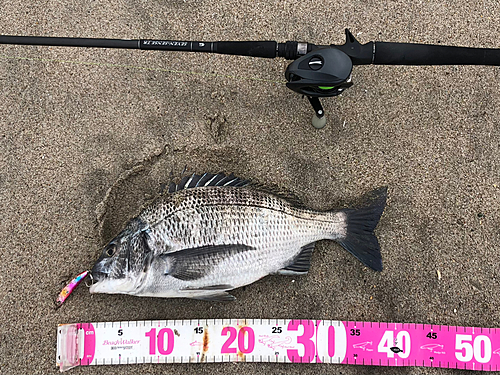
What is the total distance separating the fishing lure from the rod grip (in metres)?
2.21

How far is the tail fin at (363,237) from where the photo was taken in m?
2.24

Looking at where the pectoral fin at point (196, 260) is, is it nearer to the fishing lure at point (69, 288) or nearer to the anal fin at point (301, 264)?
the anal fin at point (301, 264)

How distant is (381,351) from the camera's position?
225 cm

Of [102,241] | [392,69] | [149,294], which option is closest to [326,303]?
[149,294]

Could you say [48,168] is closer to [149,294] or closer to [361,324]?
[149,294]

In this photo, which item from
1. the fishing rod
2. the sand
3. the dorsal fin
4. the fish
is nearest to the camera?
the fishing rod

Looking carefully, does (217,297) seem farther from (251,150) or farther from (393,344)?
(393,344)

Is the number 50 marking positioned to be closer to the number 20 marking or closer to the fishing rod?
the number 20 marking

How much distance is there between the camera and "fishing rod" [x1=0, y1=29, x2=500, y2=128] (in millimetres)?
1761

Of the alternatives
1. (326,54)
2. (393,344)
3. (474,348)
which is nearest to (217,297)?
(393,344)

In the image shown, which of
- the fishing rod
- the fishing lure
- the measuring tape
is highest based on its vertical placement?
the fishing rod

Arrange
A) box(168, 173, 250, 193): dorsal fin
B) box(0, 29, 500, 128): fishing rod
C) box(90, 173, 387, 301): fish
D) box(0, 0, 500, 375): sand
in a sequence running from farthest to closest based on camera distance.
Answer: box(0, 0, 500, 375): sand, box(168, 173, 250, 193): dorsal fin, box(90, 173, 387, 301): fish, box(0, 29, 500, 128): fishing rod

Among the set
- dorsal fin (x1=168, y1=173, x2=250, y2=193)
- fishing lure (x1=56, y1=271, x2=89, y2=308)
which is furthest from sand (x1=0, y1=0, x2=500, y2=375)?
dorsal fin (x1=168, y1=173, x2=250, y2=193)

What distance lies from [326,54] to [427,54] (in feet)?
1.90
